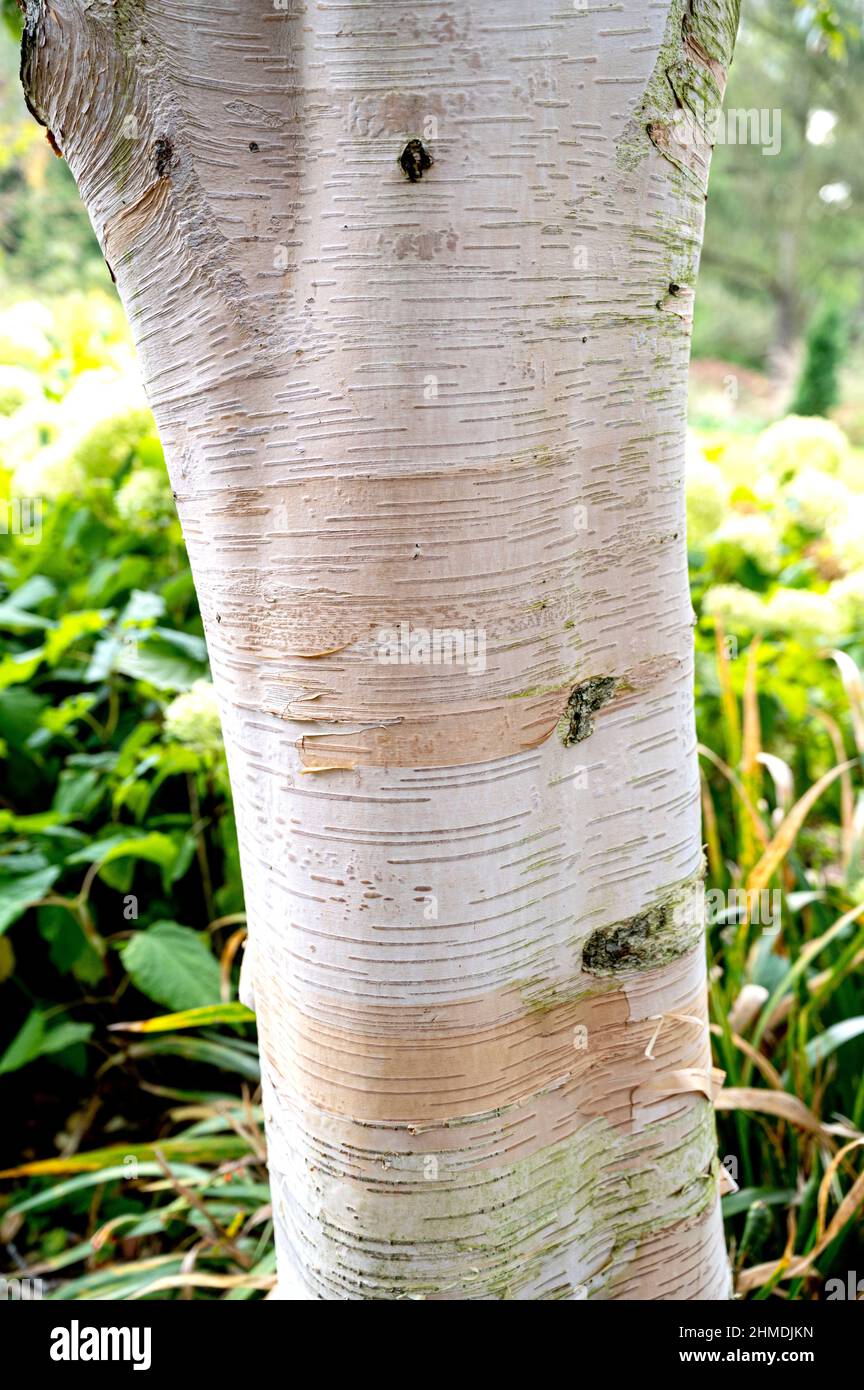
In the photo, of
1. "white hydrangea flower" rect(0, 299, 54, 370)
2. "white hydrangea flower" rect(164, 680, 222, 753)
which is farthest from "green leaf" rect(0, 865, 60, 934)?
"white hydrangea flower" rect(0, 299, 54, 370)

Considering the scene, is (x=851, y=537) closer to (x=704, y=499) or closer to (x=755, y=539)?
(x=755, y=539)

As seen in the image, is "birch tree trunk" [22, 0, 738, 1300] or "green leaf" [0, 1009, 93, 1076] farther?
"green leaf" [0, 1009, 93, 1076]

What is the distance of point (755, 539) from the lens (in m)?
2.23

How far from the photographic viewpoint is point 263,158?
28.7 inches

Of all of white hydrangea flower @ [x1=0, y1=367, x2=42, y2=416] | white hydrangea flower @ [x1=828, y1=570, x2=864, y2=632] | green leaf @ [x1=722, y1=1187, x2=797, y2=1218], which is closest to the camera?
green leaf @ [x1=722, y1=1187, x2=797, y2=1218]

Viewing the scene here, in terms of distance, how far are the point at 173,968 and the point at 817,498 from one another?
5.92ft

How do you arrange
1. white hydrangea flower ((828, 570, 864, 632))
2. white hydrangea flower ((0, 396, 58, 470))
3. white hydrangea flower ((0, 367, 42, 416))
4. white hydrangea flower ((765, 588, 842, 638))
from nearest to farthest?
white hydrangea flower ((765, 588, 842, 638)), white hydrangea flower ((828, 570, 864, 632)), white hydrangea flower ((0, 396, 58, 470)), white hydrangea flower ((0, 367, 42, 416))

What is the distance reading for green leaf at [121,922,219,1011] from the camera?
60.2 inches

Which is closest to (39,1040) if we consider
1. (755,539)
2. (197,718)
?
(197,718)

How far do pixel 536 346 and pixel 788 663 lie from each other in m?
1.70

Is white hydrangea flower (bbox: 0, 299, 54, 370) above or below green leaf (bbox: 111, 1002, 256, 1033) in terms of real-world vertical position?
above

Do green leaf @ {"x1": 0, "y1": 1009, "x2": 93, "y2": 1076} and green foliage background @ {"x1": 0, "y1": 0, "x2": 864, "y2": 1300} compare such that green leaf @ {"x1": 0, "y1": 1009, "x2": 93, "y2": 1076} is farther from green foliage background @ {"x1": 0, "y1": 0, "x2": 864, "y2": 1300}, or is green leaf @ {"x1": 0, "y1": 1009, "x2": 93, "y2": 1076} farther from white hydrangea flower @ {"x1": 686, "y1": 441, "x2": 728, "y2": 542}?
white hydrangea flower @ {"x1": 686, "y1": 441, "x2": 728, "y2": 542}

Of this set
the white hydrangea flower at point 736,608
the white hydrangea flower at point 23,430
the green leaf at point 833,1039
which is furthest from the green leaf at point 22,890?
the white hydrangea flower at point 736,608

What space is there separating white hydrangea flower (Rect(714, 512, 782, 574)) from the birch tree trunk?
4.69 feet
